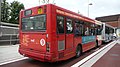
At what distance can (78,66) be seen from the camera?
25.0 ft

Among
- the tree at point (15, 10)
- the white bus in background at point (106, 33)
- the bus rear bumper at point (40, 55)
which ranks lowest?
the bus rear bumper at point (40, 55)

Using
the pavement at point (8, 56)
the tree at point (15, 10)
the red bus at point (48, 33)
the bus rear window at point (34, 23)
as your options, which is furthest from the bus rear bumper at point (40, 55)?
→ the tree at point (15, 10)

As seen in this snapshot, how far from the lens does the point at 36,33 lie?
7.45 meters

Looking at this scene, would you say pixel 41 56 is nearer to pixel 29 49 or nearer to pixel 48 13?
pixel 29 49

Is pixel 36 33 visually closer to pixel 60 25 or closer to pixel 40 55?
pixel 40 55

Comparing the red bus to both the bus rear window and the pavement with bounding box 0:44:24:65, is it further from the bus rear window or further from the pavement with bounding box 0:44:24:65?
the pavement with bounding box 0:44:24:65

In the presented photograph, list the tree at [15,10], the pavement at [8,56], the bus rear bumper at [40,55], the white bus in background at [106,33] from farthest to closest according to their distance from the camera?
the tree at [15,10] → the white bus in background at [106,33] → the pavement at [8,56] → the bus rear bumper at [40,55]

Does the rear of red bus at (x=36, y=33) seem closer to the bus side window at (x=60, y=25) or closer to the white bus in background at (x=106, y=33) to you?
the bus side window at (x=60, y=25)

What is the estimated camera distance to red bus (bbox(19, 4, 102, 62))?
272 inches

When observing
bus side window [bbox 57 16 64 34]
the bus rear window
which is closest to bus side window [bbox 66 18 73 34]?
bus side window [bbox 57 16 64 34]

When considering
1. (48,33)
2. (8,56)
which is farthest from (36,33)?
(8,56)

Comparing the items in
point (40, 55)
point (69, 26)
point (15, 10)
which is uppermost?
point (15, 10)

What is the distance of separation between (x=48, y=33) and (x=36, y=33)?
33.0 inches

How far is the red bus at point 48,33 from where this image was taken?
6.91 m
